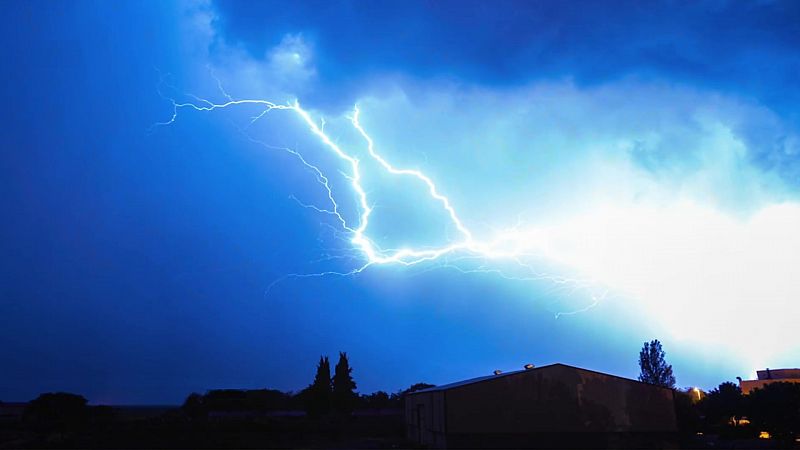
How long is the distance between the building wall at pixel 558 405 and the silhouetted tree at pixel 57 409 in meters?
26.2

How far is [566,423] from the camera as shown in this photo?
722 inches

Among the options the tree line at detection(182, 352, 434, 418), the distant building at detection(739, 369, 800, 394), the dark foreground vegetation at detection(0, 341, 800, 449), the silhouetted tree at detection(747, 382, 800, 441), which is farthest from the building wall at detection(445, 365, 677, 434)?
the distant building at detection(739, 369, 800, 394)

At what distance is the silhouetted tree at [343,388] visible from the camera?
134 ft

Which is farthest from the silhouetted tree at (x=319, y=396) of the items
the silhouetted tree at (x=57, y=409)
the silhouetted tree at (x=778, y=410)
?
the silhouetted tree at (x=778, y=410)

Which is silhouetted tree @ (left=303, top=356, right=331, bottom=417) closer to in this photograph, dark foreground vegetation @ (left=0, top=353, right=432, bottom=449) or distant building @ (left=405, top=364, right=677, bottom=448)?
dark foreground vegetation @ (left=0, top=353, right=432, bottom=449)

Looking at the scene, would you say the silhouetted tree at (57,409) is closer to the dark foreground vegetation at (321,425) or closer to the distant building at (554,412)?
the dark foreground vegetation at (321,425)

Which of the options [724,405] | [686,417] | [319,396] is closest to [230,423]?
[319,396]

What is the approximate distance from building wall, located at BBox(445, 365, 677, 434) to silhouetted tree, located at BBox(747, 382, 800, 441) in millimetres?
5493

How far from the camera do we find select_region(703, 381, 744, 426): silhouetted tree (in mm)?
25450

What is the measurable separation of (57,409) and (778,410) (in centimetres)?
3954

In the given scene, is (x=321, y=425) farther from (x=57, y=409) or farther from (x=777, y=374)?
(x=777, y=374)

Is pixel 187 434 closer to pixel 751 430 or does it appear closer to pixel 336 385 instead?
pixel 336 385

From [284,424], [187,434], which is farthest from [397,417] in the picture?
[187,434]

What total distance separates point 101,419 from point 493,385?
90.6 feet
